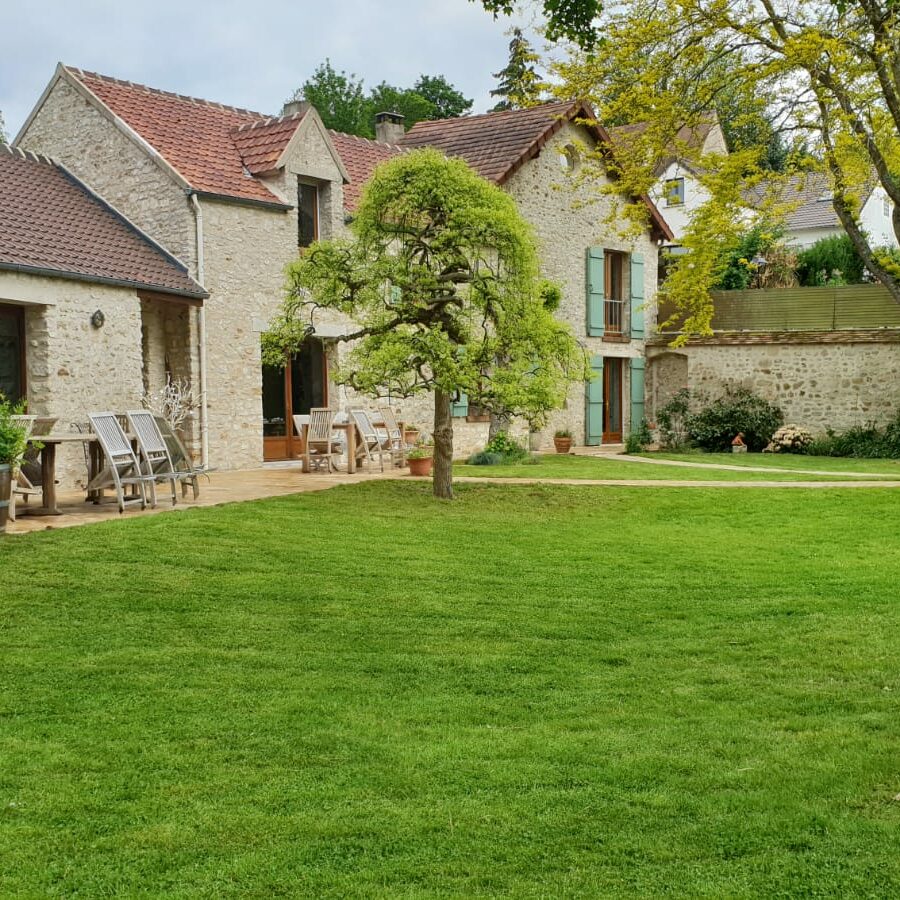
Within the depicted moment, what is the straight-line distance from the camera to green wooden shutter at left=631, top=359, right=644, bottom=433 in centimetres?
2389

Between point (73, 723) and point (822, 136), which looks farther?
point (822, 136)

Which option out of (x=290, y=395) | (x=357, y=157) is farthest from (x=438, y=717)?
(x=357, y=157)

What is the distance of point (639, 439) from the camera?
2170 cm

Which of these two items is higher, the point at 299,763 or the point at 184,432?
the point at 184,432

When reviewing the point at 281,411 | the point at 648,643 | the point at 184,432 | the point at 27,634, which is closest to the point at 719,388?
the point at 281,411

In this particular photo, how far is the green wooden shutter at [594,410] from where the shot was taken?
22.8 meters

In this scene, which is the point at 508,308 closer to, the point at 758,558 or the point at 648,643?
the point at 758,558

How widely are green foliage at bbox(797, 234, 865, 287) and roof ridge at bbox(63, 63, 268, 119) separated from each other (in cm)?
1467

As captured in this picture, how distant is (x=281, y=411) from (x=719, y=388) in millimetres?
10264

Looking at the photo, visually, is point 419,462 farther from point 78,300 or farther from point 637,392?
point 637,392

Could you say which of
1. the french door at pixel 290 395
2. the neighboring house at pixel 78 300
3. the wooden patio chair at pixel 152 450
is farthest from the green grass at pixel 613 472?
the wooden patio chair at pixel 152 450

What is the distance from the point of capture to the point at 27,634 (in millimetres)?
5938

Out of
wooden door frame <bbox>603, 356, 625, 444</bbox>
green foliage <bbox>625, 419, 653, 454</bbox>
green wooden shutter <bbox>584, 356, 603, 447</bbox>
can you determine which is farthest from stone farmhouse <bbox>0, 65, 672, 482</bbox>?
wooden door frame <bbox>603, 356, 625, 444</bbox>

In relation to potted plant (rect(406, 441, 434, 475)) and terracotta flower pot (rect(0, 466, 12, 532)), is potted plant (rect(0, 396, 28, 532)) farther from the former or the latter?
potted plant (rect(406, 441, 434, 475))
